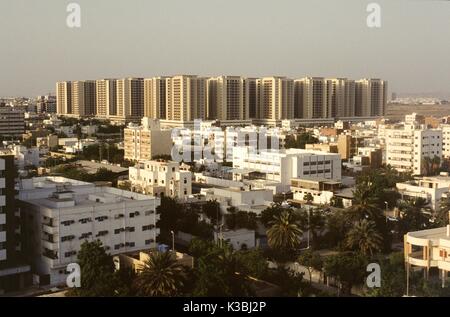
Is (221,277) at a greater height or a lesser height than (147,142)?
lesser

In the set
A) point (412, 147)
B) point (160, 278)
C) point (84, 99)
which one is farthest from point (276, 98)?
point (160, 278)

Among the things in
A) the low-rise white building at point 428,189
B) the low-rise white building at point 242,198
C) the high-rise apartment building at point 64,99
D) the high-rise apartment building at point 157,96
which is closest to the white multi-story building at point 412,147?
the low-rise white building at point 428,189

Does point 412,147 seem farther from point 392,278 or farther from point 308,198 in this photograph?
point 392,278

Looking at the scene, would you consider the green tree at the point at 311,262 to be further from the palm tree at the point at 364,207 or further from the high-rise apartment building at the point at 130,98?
the high-rise apartment building at the point at 130,98

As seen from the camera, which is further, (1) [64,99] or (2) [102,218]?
(1) [64,99]

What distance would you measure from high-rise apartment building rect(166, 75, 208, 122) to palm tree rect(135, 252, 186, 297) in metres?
11.6

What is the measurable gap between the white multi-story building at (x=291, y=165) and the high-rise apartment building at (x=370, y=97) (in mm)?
7965

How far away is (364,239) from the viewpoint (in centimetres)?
466

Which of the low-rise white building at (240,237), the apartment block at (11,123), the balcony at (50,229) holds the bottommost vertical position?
the low-rise white building at (240,237)

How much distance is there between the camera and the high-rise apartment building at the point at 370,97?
1619 centimetres

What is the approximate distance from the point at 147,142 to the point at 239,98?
531 centimetres

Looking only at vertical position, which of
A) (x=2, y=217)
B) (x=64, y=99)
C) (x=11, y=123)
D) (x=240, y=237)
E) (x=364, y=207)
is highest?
(x=64, y=99)
